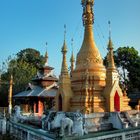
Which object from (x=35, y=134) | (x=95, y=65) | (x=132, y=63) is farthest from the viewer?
(x=132, y=63)

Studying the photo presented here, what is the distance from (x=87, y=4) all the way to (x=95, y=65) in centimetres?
522

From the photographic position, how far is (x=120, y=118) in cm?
1505

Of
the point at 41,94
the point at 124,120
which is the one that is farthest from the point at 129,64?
the point at 124,120

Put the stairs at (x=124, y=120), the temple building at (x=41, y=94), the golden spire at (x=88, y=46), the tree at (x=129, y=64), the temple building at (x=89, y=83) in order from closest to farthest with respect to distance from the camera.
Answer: the stairs at (x=124, y=120)
the temple building at (x=89, y=83)
the golden spire at (x=88, y=46)
the temple building at (x=41, y=94)
the tree at (x=129, y=64)

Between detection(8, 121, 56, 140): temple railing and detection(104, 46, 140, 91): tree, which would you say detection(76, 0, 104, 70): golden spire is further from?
detection(104, 46, 140, 91): tree

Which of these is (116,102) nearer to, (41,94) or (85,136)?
(85,136)

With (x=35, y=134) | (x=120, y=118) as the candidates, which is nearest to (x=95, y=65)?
(x=120, y=118)

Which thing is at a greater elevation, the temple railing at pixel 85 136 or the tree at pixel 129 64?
the tree at pixel 129 64

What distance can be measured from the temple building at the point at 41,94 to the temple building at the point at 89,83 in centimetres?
981

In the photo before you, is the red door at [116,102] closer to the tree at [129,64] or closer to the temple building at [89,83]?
the temple building at [89,83]

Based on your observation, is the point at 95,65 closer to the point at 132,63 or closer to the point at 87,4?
the point at 87,4

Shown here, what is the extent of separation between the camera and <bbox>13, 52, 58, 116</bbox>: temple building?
28144mm

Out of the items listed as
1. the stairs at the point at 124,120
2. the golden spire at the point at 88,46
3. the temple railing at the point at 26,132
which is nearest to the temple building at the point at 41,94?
the temple railing at the point at 26,132

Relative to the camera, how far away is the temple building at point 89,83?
16.3m
